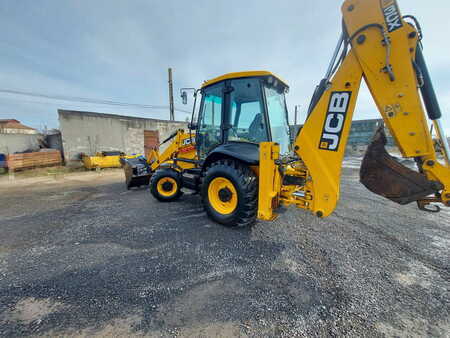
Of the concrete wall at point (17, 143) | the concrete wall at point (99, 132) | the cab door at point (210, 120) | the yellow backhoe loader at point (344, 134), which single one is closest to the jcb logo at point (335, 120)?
the yellow backhoe loader at point (344, 134)

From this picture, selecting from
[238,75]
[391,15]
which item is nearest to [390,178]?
[391,15]

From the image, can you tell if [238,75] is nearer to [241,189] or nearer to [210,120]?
[210,120]

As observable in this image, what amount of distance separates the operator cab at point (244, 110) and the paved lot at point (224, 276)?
57.3 inches

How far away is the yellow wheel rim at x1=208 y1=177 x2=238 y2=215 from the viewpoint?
2.82m

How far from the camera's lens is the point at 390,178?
6.46 feet

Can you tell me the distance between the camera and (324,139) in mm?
2068

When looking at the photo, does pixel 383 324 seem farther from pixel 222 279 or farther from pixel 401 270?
pixel 222 279

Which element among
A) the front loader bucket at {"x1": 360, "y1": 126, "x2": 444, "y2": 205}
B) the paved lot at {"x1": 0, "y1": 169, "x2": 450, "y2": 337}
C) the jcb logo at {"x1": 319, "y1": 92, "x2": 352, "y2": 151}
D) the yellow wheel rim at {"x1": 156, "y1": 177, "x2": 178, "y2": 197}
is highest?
the jcb logo at {"x1": 319, "y1": 92, "x2": 352, "y2": 151}

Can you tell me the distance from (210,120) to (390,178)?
2.78 m

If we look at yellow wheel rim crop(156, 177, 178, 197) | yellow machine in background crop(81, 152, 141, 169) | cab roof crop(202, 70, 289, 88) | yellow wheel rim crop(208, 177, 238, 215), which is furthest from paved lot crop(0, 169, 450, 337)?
yellow machine in background crop(81, 152, 141, 169)

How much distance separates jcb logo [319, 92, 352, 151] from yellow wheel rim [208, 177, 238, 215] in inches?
54.4

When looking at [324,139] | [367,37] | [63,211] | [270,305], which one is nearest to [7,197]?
[63,211]

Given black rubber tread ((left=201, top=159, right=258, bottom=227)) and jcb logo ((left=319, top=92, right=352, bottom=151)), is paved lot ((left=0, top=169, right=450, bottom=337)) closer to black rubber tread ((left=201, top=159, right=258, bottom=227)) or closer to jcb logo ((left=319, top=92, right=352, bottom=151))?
black rubber tread ((left=201, top=159, right=258, bottom=227))

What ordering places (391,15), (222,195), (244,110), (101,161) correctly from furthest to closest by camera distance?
(101,161)
(244,110)
(222,195)
(391,15)
